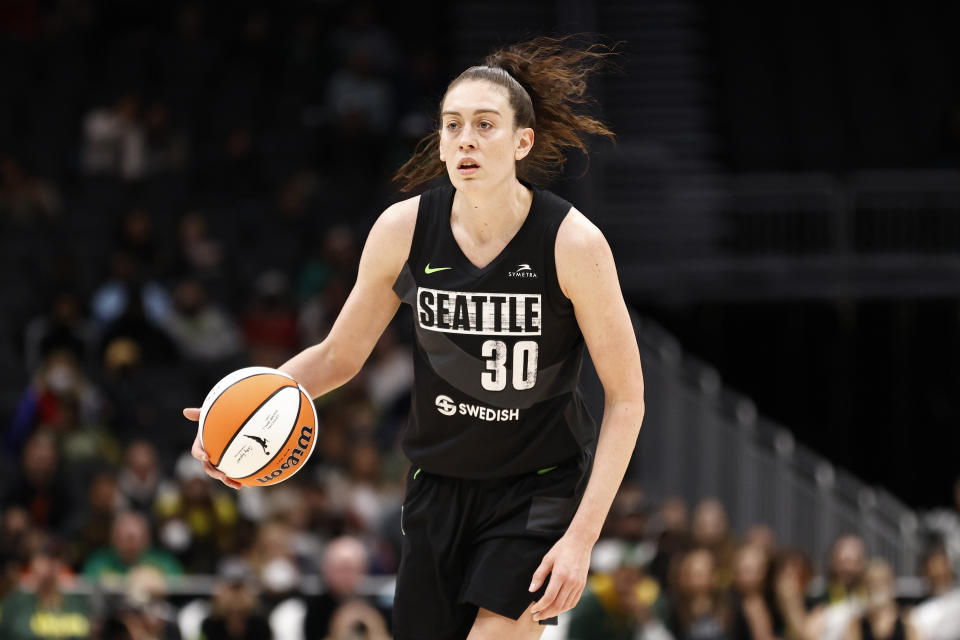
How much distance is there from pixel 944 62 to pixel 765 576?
33.0 feet

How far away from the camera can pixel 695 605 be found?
1005cm

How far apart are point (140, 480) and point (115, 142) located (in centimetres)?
461

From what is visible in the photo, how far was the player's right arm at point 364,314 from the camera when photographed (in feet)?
15.8

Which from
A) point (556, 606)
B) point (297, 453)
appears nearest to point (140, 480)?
point (297, 453)

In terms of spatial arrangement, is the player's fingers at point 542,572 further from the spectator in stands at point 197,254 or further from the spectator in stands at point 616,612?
the spectator in stands at point 197,254

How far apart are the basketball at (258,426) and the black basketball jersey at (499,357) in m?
0.40

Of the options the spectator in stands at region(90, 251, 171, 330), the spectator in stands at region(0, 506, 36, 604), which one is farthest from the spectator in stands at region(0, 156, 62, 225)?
the spectator in stands at region(0, 506, 36, 604)

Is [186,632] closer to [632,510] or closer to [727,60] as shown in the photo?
[632,510]

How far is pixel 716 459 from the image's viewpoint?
12742 millimetres

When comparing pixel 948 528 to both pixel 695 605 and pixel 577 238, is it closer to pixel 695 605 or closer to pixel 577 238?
pixel 695 605

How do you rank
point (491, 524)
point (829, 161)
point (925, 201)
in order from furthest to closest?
point (829, 161), point (925, 201), point (491, 524)

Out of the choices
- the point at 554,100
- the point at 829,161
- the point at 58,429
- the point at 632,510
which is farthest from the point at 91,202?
the point at 554,100

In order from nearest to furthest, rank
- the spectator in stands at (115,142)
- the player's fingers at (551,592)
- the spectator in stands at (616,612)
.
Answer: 1. the player's fingers at (551,592)
2. the spectator in stands at (616,612)
3. the spectator in stands at (115,142)

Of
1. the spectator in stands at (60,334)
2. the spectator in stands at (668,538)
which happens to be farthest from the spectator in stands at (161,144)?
the spectator in stands at (668,538)
